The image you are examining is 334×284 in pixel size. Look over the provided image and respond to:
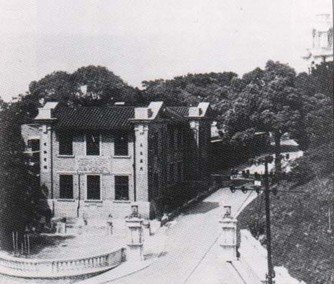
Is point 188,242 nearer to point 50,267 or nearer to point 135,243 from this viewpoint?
point 135,243

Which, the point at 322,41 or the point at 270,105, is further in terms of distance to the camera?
the point at 270,105

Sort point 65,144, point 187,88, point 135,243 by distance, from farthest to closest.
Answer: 1. point 187,88
2. point 65,144
3. point 135,243

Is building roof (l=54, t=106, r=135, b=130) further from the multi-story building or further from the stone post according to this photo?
the stone post

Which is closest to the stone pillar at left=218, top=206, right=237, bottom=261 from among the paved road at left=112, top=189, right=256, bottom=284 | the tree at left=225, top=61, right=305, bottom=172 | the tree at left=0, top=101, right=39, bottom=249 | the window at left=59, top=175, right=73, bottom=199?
the paved road at left=112, top=189, right=256, bottom=284

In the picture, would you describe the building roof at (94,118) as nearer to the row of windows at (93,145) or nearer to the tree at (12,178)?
the row of windows at (93,145)

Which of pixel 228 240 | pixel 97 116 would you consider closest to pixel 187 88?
pixel 97 116
